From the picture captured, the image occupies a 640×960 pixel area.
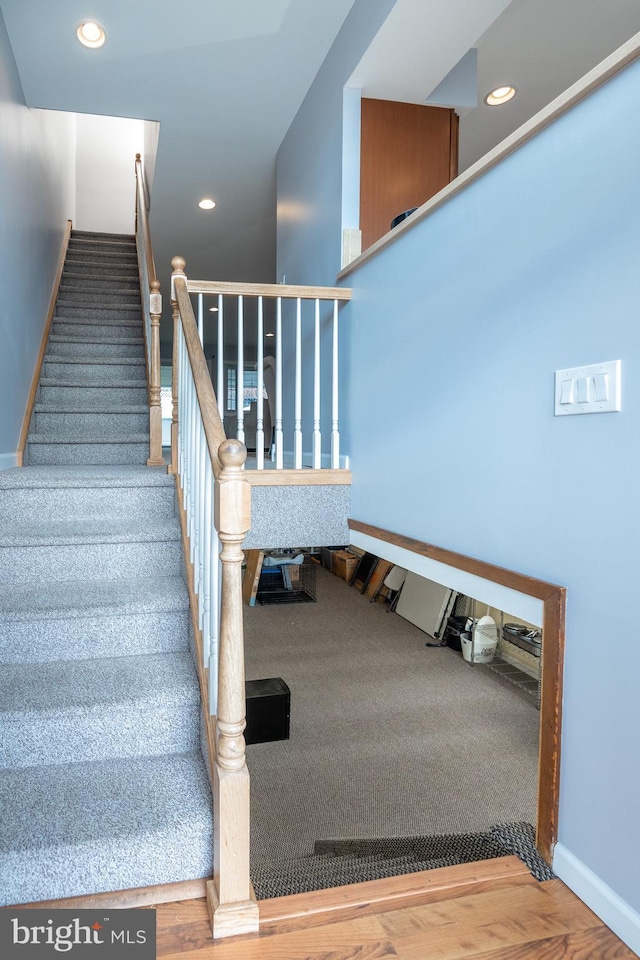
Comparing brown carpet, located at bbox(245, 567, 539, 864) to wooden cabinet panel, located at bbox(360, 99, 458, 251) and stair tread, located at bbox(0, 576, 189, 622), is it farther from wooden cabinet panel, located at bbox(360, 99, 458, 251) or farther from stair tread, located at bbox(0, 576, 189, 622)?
wooden cabinet panel, located at bbox(360, 99, 458, 251)

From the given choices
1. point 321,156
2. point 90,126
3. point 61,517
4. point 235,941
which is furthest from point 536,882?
point 90,126

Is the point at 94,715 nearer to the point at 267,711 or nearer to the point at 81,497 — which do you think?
the point at 81,497

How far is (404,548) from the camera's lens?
261 centimetres

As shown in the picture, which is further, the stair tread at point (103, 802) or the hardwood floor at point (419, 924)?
the stair tread at point (103, 802)

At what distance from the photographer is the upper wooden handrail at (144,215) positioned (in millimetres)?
4591

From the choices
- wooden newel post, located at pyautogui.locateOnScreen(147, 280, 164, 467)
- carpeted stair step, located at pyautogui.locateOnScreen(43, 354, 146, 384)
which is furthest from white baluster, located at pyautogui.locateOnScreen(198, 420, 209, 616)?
carpeted stair step, located at pyautogui.locateOnScreen(43, 354, 146, 384)

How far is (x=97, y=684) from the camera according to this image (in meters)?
2.04

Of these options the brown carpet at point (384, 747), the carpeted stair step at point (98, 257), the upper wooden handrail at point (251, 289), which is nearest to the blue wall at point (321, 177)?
the upper wooden handrail at point (251, 289)

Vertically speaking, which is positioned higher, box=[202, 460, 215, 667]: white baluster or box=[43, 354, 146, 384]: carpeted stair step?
box=[43, 354, 146, 384]: carpeted stair step

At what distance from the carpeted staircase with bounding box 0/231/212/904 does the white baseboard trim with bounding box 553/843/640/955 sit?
0.89m

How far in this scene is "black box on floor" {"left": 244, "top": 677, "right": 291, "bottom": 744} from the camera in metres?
3.84

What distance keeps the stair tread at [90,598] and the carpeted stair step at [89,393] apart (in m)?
2.34

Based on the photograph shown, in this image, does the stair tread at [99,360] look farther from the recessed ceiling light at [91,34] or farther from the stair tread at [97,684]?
the stair tread at [97,684]

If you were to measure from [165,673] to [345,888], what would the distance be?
0.84 m
